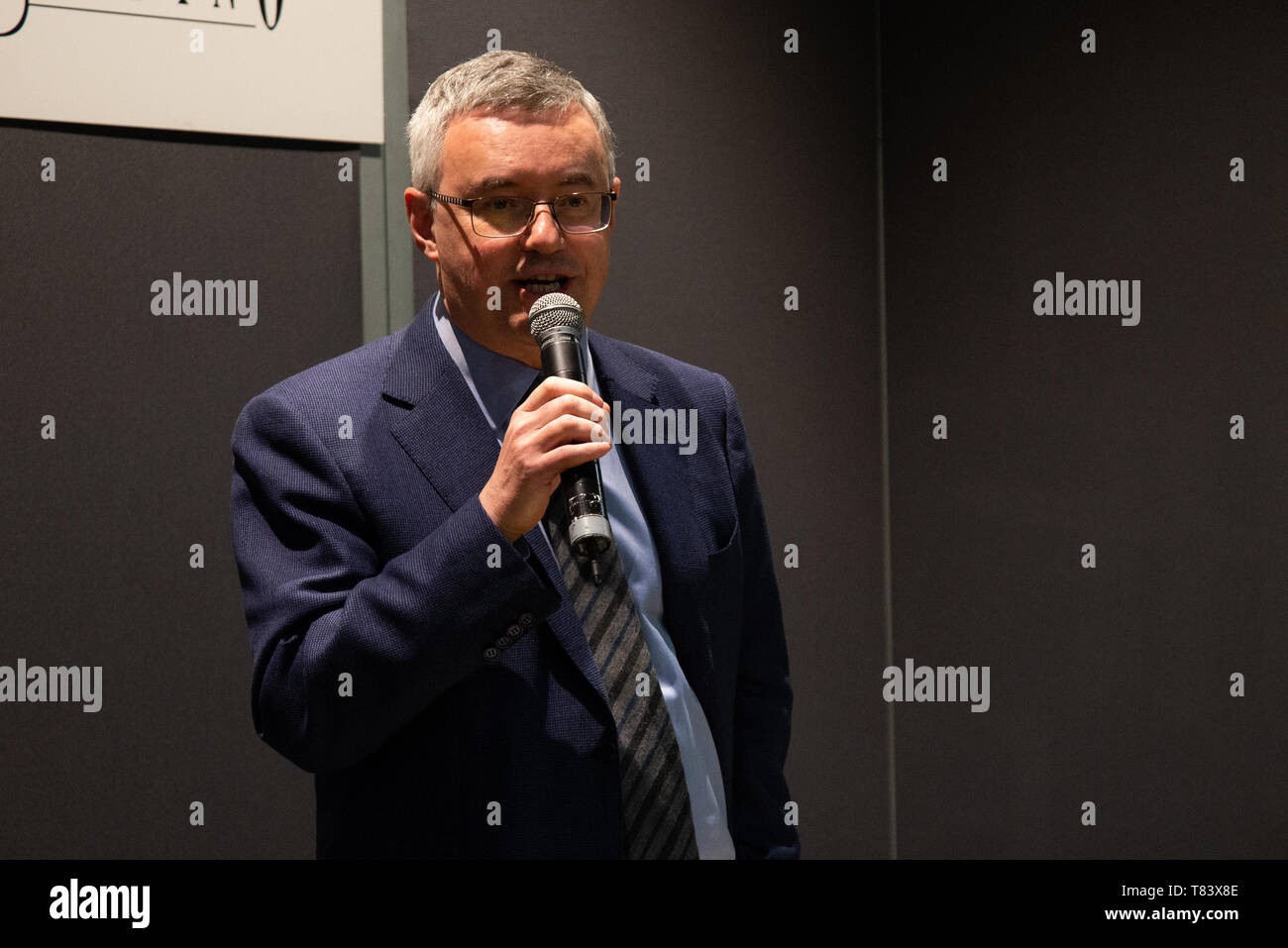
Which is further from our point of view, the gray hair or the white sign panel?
the white sign panel

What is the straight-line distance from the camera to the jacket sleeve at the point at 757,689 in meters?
1.86

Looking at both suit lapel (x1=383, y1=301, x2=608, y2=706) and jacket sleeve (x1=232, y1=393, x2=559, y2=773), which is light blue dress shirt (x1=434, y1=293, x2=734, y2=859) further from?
jacket sleeve (x1=232, y1=393, x2=559, y2=773)

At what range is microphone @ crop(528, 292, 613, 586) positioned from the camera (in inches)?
53.6

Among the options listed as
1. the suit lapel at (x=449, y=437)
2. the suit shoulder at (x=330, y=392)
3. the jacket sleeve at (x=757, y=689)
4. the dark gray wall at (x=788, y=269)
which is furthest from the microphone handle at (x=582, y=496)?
the dark gray wall at (x=788, y=269)

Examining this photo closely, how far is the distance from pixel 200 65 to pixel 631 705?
1.43m

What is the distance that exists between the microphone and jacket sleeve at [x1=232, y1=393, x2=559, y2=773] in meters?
0.09

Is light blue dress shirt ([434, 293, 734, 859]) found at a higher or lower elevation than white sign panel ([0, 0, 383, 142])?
lower

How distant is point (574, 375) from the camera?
4.76ft

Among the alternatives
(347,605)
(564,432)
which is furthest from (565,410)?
(347,605)

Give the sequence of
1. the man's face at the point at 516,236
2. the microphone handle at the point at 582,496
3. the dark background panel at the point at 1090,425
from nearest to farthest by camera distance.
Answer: the microphone handle at the point at 582,496 → the man's face at the point at 516,236 → the dark background panel at the point at 1090,425

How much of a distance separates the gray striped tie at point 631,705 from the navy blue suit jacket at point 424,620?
0.03 metres

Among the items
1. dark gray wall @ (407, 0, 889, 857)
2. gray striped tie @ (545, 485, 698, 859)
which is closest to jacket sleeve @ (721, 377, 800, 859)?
gray striped tie @ (545, 485, 698, 859)

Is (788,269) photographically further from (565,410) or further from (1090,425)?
(565,410)

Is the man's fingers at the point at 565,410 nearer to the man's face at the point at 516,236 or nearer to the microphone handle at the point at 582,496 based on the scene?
the microphone handle at the point at 582,496
